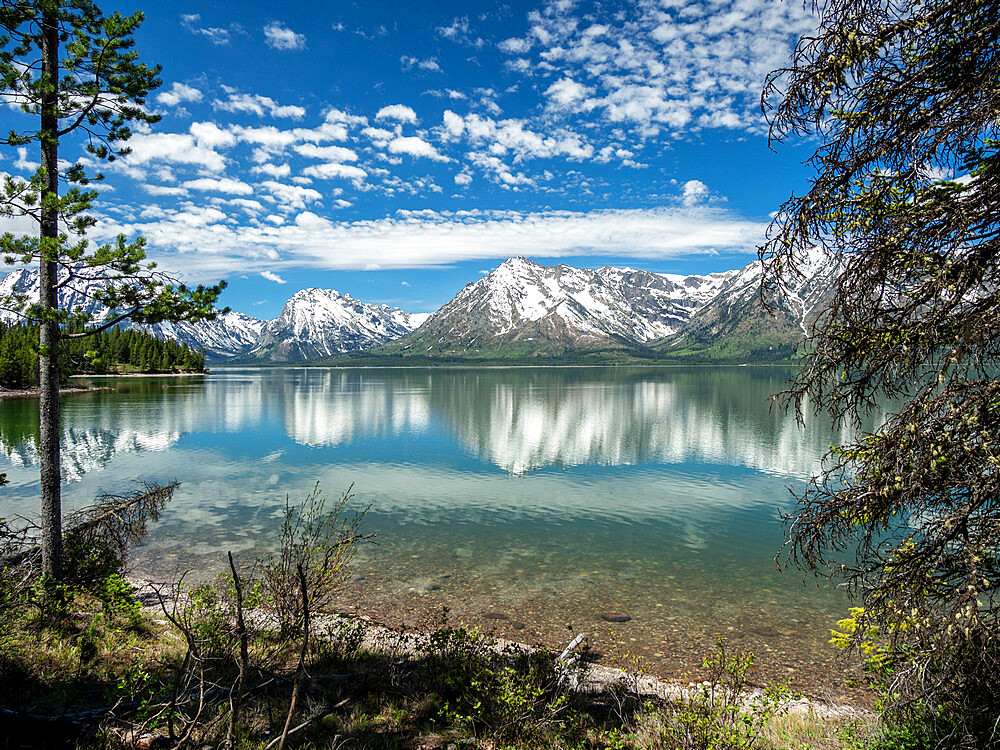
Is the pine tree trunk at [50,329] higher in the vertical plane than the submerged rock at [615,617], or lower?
higher

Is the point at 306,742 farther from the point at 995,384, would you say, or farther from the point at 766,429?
the point at 766,429

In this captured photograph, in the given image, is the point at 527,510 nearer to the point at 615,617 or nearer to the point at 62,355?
the point at 615,617

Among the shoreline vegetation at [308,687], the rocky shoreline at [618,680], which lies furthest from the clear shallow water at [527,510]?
the shoreline vegetation at [308,687]

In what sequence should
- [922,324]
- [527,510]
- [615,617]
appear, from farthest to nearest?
[527,510]
[615,617]
[922,324]

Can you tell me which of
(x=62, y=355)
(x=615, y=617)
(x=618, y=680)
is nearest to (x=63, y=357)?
(x=62, y=355)

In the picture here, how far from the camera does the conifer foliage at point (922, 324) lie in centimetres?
740

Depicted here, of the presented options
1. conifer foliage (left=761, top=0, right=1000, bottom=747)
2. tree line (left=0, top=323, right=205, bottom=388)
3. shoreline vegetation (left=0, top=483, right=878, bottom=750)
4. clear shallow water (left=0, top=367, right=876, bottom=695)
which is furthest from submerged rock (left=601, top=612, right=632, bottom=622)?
tree line (left=0, top=323, right=205, bottom=388)

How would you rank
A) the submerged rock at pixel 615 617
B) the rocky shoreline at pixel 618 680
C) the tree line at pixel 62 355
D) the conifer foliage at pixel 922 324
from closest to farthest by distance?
the conifer foliage at pixel 922 324 → the rocky shoreline at pixel 618 680 → the tree line at pixel 62 355 → the submerged rock at pixel 615 617

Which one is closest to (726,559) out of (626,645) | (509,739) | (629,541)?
(629,541)

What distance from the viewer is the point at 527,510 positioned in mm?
35781

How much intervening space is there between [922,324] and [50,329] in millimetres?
19162

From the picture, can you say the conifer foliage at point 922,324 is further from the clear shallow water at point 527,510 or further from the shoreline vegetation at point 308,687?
the clear shallow water at point 527,510

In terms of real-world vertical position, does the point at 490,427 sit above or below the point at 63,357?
below

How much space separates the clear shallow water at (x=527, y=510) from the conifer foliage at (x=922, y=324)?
9597mm
